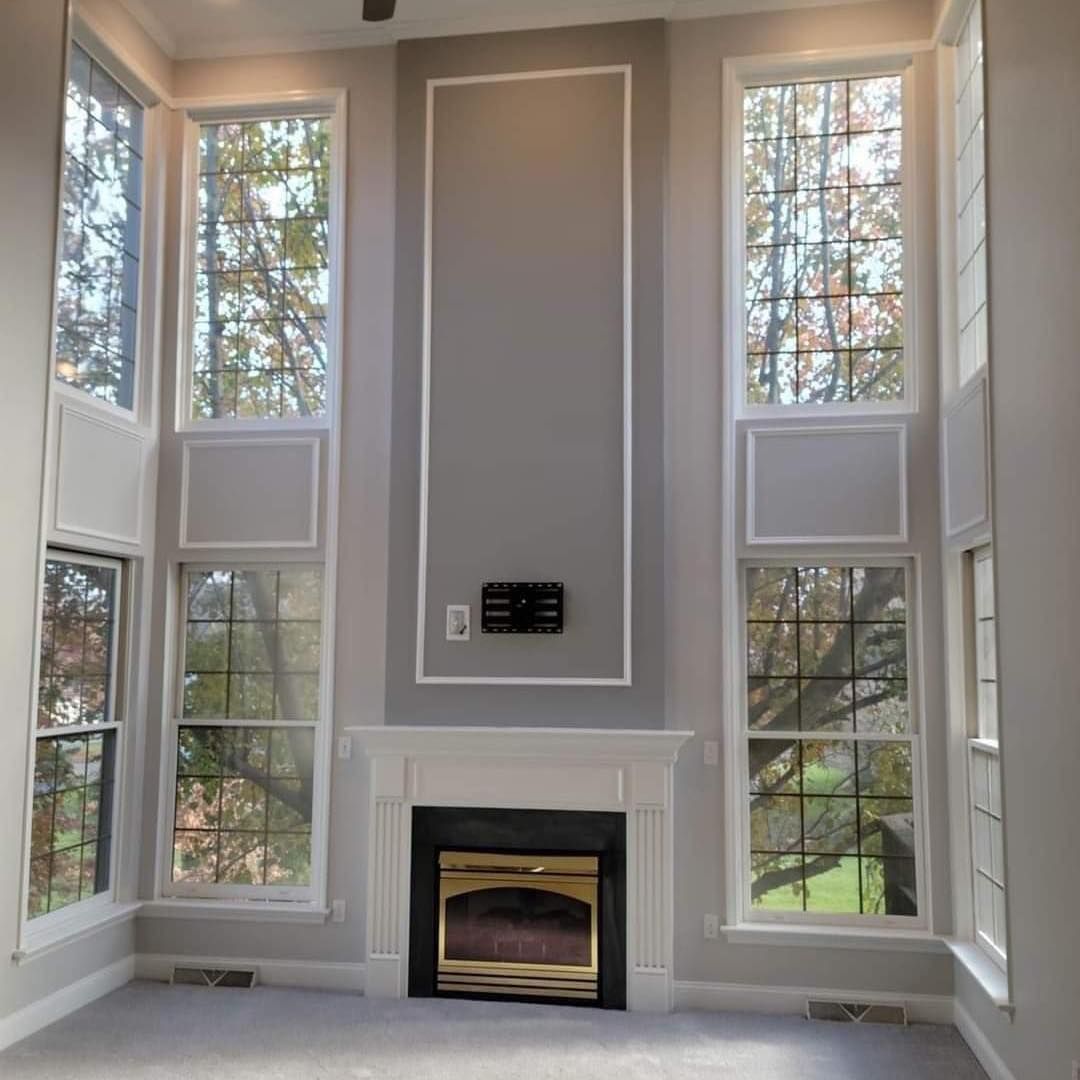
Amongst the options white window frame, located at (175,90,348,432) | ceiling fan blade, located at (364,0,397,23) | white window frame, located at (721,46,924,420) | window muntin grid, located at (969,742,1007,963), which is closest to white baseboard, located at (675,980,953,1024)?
window muntin grid, located at (969,742,1007,963)

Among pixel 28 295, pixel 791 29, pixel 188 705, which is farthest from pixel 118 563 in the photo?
pixel 791 29

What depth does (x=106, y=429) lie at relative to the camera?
4.62m

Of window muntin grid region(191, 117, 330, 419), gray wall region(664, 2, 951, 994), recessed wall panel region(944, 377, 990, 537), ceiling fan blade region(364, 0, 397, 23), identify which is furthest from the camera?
window muntin grid region(191, 117, 330, 419)

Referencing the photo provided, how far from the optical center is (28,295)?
4.06m

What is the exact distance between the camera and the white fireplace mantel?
14.6 feet

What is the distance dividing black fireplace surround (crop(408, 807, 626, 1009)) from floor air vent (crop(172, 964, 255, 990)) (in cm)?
79

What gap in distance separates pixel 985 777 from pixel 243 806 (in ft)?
11.1

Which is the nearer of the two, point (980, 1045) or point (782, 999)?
point (980, 1045)

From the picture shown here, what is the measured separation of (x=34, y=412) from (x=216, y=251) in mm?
1516

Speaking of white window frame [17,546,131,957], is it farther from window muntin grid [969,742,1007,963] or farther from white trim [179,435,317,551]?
window muntin grid [969,742,1007,963]

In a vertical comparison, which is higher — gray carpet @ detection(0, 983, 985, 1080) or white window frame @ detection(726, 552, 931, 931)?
white window frame @ detection(726, 552, 931, 931)

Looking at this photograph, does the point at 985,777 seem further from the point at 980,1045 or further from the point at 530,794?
the point at 530,794

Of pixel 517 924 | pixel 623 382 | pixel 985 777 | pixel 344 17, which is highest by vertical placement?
pixel 344 17

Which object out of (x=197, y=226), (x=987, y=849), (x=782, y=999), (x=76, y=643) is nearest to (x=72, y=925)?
(x=76, y=643)
